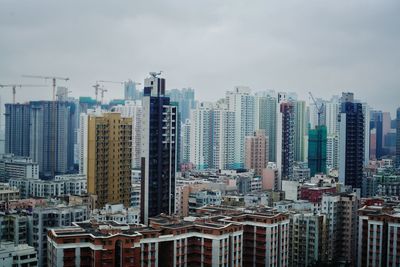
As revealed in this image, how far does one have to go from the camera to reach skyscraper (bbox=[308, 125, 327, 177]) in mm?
16750

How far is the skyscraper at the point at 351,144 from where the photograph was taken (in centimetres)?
1346

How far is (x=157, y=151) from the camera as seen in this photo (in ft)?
31.1

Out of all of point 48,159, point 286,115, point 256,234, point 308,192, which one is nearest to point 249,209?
point 256,234

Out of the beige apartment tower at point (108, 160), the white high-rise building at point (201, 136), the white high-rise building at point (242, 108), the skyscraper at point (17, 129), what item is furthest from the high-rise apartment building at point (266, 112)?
the beige apartment tower at point (108, 160)

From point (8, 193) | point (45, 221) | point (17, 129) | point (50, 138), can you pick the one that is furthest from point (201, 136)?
point (45, 221)

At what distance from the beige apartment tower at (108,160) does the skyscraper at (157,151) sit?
2059 mm

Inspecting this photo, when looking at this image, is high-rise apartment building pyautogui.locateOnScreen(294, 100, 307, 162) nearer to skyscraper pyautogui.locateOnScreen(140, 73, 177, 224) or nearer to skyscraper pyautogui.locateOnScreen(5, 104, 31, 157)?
skyscraper pyautogui.locateOnScreen(5, 104, 31, 157)

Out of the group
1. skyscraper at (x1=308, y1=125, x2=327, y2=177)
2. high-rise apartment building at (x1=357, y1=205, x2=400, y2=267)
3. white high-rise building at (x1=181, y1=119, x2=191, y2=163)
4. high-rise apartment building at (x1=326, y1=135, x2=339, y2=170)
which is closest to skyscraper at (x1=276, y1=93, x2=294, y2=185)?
skyscraper at (x1=308, y1=125, x2=327, y2=177)

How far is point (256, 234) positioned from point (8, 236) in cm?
358

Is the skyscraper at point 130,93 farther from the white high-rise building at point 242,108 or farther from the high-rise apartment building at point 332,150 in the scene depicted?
the high-rise apartment building at point 332,150

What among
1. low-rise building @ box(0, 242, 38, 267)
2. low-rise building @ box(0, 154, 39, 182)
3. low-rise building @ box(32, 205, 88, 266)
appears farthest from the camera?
low-rise building @ box(0, 154, 39, 182)

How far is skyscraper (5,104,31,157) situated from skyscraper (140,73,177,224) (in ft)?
33.6

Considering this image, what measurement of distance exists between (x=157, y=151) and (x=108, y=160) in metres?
2.35

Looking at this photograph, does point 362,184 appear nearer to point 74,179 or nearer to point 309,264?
point 309,264
